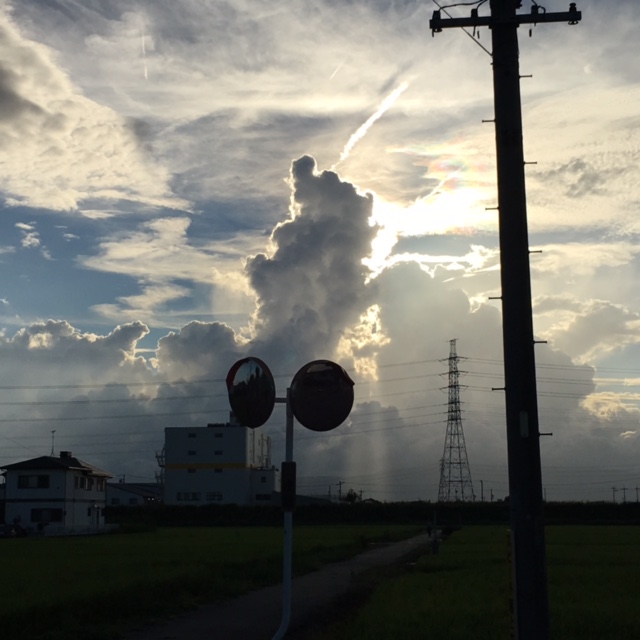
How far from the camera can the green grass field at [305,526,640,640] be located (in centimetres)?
1300

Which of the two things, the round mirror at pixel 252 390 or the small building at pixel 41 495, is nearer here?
the round mirror at pixel 252 390

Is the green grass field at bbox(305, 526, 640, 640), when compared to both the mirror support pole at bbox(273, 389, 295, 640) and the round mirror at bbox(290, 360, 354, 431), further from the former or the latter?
the round mirror at bbox(290, 360, 354, 431)

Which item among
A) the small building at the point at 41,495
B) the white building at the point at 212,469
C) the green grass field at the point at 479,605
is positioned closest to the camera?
the green grass field at the point at 479,605

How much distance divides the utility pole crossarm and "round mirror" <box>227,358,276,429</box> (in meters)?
4.08

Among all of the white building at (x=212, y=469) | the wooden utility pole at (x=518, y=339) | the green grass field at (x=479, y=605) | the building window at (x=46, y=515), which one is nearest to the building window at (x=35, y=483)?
the building window at (x=46, y=515)

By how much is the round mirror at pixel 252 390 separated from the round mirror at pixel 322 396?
34 centimetres

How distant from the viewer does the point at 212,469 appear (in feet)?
319

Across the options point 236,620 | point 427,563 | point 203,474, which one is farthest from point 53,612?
point 203,474

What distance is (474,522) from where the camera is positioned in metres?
85.7

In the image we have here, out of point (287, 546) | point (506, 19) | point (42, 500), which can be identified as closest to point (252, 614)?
point (287, 546)

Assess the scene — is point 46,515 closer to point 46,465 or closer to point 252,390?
point 46,465

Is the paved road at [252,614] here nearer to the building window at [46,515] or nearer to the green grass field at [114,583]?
the green grass field at [114,583]

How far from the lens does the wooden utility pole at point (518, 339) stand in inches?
330

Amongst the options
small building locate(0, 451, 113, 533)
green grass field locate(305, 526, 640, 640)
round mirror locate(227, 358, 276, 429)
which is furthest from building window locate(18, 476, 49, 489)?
round mirror locate(227, 358, 276, 429)
